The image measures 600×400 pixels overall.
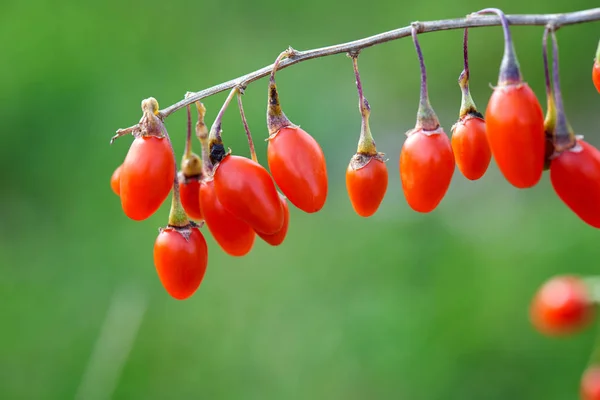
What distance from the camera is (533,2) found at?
655cm

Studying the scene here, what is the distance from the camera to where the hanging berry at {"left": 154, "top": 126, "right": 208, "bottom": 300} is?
75.4 inches

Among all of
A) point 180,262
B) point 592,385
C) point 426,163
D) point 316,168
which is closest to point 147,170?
point 180,262

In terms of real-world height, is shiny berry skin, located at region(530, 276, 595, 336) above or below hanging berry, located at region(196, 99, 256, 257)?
above

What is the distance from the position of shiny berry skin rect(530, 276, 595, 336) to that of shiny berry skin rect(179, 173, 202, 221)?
1932 mm

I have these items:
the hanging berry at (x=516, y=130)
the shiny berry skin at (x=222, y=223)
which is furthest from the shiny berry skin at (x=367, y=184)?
the hanging berry at (x=516, y=130)

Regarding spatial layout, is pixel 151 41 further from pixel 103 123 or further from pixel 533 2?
pixel 533 2

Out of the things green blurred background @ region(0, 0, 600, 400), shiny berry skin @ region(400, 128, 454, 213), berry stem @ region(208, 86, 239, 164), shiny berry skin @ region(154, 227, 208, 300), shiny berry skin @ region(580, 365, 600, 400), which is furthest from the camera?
green blurred background @ region(0, 0, 600, 400)

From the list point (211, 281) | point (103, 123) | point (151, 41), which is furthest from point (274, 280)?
point (151, 41)

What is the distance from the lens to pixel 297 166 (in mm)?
1725

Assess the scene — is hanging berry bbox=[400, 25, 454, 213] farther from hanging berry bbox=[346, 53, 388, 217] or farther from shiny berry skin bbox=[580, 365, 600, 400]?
shiny berry skin bbox=[580, 365, 600, 400]

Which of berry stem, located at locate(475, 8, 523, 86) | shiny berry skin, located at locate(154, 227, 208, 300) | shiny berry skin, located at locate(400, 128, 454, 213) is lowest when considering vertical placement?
shiny berry skin, located at locate(154, 227, 208, 300)

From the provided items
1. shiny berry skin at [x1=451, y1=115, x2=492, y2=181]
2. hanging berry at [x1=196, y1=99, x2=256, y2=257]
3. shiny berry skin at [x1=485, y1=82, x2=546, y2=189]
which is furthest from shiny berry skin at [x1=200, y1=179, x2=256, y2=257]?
shiny berry skin at [x1=485, y1=82, x2=546, y2=189]

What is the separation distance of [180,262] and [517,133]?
901mm

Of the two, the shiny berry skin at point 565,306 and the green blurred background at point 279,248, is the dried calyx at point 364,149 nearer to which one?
the shiny berry skin at point 565,306
